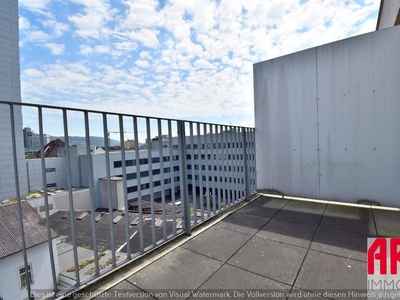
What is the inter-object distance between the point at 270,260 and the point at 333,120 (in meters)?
2.49

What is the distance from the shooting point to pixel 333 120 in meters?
3.11

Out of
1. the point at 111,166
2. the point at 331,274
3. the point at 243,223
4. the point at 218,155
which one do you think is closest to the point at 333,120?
the point at 218,155

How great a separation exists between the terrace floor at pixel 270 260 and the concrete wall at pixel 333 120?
1.93 feet

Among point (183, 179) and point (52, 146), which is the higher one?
point (52, 146)

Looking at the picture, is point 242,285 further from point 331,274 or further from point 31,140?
point 31,140

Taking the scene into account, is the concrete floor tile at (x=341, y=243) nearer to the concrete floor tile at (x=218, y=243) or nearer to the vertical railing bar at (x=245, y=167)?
the concrete floor tile at (x=218, y=243)

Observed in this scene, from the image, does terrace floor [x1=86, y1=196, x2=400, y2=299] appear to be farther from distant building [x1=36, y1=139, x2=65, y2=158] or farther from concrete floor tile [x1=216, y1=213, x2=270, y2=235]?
distant building [x1=36, y1=139, x2=65, y2=158]

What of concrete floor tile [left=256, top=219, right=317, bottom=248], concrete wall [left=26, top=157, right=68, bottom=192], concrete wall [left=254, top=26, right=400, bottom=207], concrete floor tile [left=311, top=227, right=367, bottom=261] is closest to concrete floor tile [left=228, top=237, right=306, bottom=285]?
concrete floor tile [left=256, top=219, right=317, bottom=248]

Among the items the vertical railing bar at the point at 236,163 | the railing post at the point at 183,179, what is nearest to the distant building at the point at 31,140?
the railing post at the point at 183,179

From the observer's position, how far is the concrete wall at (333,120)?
9.12 feet

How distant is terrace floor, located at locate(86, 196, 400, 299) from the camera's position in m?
1.39

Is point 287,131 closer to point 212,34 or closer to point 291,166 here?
point 291,166

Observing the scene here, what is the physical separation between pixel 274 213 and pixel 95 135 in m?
2.54

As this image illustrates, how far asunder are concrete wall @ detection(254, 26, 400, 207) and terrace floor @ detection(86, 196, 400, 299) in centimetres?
59
